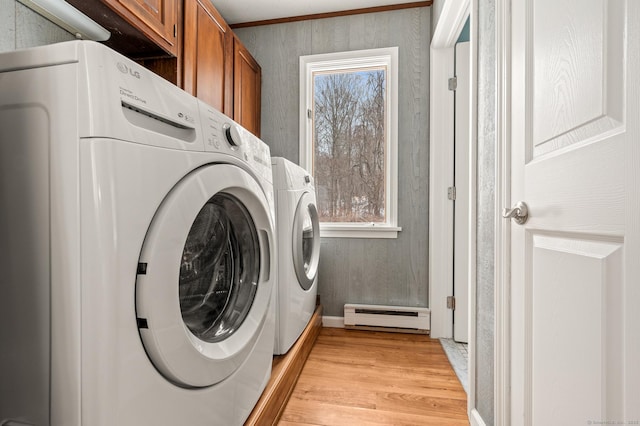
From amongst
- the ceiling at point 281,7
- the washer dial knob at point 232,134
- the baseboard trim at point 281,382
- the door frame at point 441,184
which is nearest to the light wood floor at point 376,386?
the baseboard trim at point 281,382

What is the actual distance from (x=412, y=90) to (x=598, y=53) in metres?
1.74

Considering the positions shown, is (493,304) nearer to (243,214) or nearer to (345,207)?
(243,214)

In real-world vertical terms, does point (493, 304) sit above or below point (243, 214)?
below

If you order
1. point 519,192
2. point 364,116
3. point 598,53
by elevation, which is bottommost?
point 519,192

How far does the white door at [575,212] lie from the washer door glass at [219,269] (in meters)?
0.80

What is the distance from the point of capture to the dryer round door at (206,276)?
1.95ft

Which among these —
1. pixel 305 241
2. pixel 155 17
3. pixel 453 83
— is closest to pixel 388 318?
pixel 305 241

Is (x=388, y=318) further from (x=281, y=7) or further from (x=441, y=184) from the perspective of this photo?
(x=281, y=7)

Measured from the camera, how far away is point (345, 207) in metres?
2.35

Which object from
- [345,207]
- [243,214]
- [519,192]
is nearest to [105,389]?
[243,214]

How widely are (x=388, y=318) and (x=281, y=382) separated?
113 cm

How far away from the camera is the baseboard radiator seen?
2117 mm

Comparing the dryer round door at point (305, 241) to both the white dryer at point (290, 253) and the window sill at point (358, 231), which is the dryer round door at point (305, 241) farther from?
the window sill at point (358, 231)

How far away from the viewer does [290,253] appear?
1.51 meters
